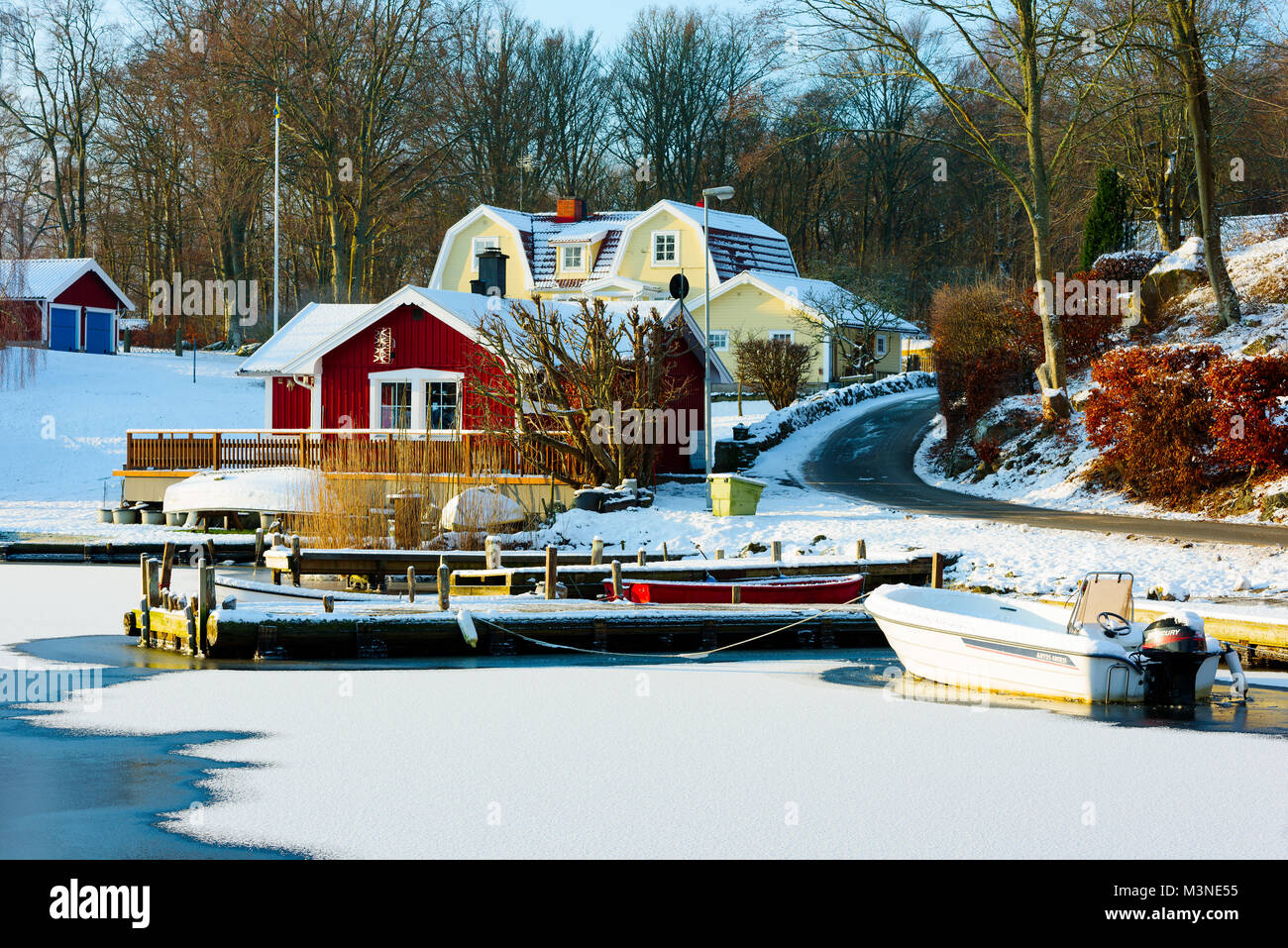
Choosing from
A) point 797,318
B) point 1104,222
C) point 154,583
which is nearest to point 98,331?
point 797,318

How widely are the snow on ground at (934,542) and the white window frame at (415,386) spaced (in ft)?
17.6

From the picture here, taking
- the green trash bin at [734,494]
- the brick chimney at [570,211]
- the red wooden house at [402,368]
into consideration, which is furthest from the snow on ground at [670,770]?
the brick chimney at [570,211]

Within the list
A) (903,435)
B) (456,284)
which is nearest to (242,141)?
(456,284)

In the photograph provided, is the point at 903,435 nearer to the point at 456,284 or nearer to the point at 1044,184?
the point at 1044,184

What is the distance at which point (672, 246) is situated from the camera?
53250mm

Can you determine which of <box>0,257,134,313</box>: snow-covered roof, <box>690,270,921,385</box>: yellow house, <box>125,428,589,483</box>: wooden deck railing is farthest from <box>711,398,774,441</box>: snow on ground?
<box>0,257,134,313</box>: snow-covered roof

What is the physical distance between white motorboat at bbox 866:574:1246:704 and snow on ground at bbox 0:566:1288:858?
0.57 m

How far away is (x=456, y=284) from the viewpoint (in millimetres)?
55219

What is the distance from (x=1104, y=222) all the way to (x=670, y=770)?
30.9 metres

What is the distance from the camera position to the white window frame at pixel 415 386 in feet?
99.3

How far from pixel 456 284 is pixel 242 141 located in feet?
38.2

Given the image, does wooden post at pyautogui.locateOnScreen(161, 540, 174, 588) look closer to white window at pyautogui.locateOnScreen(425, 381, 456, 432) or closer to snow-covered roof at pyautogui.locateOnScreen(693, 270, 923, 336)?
white window at pyautogui.locateOnScreen(425, 381, 456, 432)

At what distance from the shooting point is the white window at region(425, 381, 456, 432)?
30609mm

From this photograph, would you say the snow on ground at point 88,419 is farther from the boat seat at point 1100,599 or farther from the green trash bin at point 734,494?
the boat seat at point 1100,599
